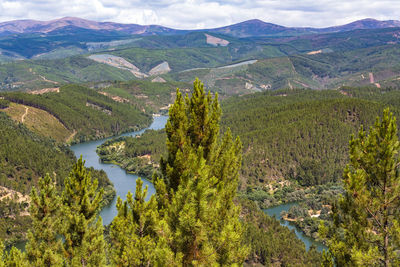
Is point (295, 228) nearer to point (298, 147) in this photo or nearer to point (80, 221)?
point (298, 147)

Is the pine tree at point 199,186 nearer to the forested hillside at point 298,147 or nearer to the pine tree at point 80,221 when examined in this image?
the pine tree at point 80,221

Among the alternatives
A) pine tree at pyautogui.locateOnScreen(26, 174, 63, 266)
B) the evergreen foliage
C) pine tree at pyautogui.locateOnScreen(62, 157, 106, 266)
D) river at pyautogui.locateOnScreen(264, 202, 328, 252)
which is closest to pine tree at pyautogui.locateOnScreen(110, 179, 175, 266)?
the evergreen foliage

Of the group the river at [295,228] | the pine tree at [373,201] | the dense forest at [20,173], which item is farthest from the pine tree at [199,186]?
the dense forest at [20,173]

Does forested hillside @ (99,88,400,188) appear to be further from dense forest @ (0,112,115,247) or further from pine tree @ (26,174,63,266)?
pine tree @ (26,174,63,266)

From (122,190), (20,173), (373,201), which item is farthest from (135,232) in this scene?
(20,173)

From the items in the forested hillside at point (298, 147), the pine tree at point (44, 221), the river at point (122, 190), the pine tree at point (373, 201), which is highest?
the pine tree at point (373, 201)
